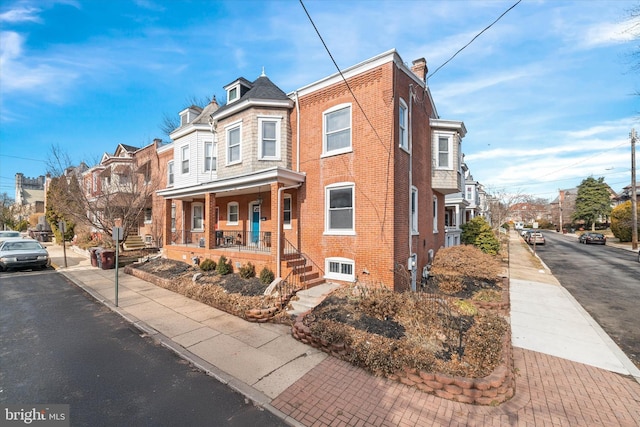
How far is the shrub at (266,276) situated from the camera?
376 inches

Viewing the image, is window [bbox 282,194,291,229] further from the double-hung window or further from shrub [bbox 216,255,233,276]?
the double-hung window

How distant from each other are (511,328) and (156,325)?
32.6ft

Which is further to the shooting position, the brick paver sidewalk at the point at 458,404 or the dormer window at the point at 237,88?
the dormer window at the point at 237,88

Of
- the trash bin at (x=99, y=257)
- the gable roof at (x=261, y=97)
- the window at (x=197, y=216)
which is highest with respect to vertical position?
the gable roof at (x=261, y=97)

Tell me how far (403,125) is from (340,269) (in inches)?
242

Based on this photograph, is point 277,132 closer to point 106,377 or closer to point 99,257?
point 106,377

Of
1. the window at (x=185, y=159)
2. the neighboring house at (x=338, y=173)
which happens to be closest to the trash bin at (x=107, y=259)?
the neighboring house at (x=338, y=173)

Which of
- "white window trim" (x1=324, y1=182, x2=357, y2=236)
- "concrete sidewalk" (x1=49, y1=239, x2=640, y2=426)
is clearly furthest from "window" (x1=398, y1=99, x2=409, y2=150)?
"concrete sidewalk" (x1=49, y1=239, x2=640, y2=426)

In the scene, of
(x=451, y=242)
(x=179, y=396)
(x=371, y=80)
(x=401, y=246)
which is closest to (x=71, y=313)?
(x=179, y=396)

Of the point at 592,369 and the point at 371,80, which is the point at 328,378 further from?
the point at 371,80

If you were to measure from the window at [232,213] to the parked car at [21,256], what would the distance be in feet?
36.0

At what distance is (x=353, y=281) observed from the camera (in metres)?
→ 9.61

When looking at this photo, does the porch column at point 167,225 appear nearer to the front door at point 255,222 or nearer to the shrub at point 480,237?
the front door at point 255,222

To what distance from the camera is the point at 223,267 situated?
36.2 ft
